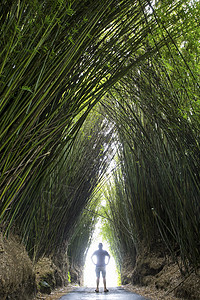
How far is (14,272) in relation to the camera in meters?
1.96

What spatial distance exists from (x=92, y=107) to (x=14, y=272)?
4.35 ft

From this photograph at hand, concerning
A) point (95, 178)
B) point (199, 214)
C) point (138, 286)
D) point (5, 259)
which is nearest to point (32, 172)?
point (5, 259)

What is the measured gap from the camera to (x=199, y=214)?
2.37 m

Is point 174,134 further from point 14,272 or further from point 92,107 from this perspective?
point 14,272

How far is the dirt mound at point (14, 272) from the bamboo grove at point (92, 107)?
0.52ft

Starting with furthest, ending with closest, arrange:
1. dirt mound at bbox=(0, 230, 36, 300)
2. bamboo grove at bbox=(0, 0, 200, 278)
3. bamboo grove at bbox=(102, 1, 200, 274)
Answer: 1. bamboo grove at bbox=(102, 1, 200, 274)
2. dirt mound at bbox=(0, 230, 36, 300)
3. bamboo grove at bbox=(0, 0, 200, 278)

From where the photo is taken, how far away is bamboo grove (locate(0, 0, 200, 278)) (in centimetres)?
138

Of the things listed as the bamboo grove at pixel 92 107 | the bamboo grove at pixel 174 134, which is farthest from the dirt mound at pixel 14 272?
the bamboo grove at pixel 174 134

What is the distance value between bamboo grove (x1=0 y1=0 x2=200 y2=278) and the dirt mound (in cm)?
16

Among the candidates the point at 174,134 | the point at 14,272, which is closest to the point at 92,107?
the point at 174,134

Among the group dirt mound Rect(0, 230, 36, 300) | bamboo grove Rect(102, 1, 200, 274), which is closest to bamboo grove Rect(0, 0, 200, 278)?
bamboo grove Rect(102, 1, 200, 274)

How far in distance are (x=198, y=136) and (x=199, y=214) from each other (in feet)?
2.36

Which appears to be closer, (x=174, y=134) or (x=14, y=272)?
(x=14, y=272)

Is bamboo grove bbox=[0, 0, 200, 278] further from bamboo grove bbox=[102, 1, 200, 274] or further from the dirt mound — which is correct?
the dirt mound
